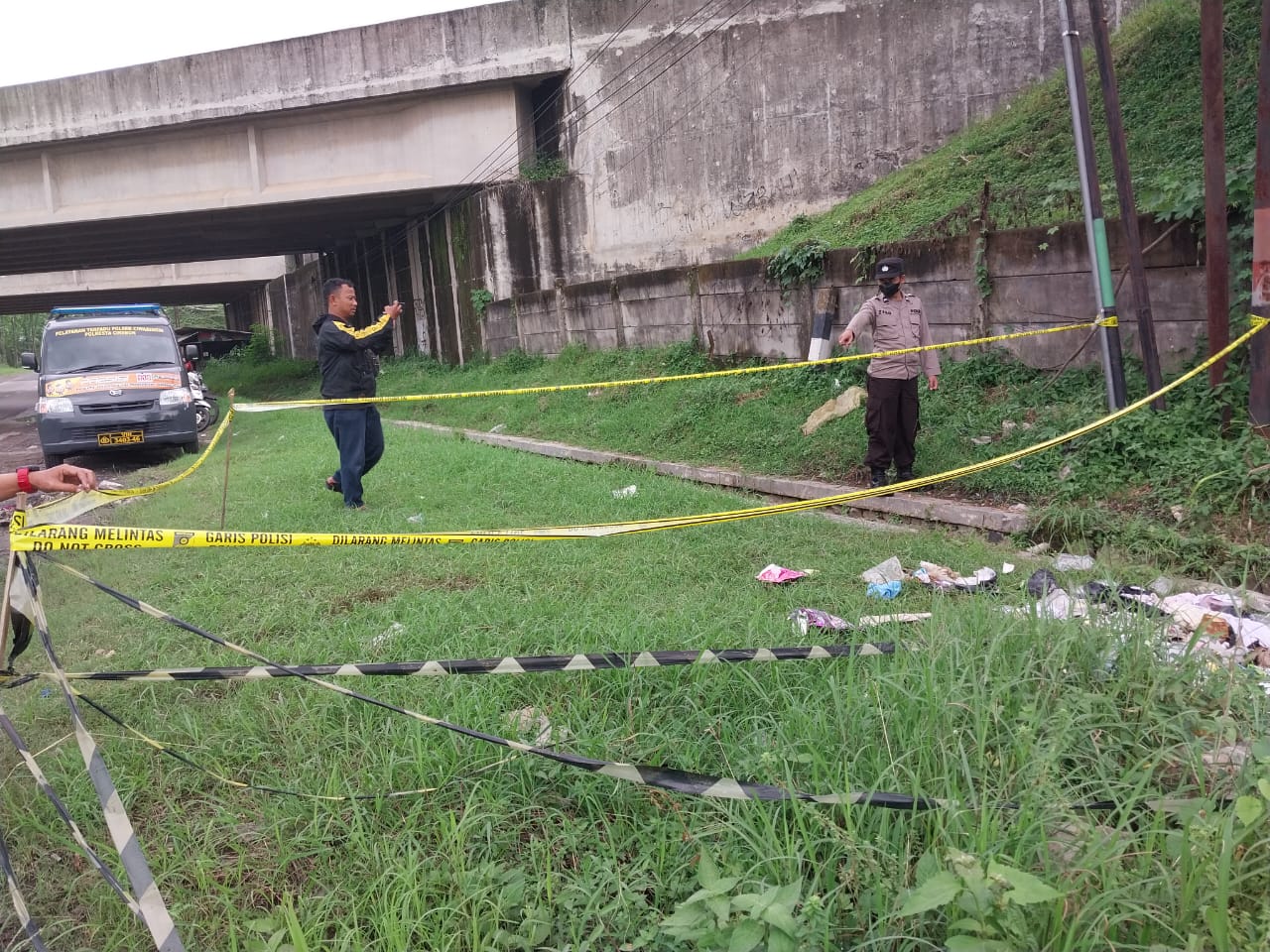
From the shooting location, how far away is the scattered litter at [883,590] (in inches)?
165

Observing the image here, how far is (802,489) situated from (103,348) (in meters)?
10.1

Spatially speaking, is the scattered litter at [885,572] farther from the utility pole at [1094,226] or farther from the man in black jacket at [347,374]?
the man in black jacket at [347,374]

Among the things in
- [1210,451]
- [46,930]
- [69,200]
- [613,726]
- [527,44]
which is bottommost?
[46,930]

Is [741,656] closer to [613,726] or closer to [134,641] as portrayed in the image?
[613,726]

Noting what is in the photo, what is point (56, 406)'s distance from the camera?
35.9 ft

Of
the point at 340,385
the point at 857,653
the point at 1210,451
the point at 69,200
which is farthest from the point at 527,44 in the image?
the point at 857,653

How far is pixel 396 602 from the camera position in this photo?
4266 millimetres

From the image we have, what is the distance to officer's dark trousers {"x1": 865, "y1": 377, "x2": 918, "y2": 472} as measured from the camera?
6.74 m

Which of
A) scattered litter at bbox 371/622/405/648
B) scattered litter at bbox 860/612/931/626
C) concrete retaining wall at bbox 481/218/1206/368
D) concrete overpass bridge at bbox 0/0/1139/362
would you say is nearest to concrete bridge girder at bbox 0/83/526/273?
concrete overpass bridge at bbox 0/0/1139/362

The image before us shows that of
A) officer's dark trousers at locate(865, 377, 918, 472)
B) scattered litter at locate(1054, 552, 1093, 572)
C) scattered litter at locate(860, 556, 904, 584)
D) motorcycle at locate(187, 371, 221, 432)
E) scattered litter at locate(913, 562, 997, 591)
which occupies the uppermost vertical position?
motorcycle at locate(187, 371, 221, 432)

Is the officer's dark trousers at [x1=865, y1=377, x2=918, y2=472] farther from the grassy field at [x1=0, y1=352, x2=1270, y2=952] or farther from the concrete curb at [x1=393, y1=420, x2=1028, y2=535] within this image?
the grassy field at [x1=0, y1=352, x2=1270, y2=952]

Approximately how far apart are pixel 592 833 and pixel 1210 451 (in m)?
4.96

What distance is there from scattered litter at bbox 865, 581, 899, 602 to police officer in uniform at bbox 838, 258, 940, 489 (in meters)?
2.66

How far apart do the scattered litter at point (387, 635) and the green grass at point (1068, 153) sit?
6048 mm
